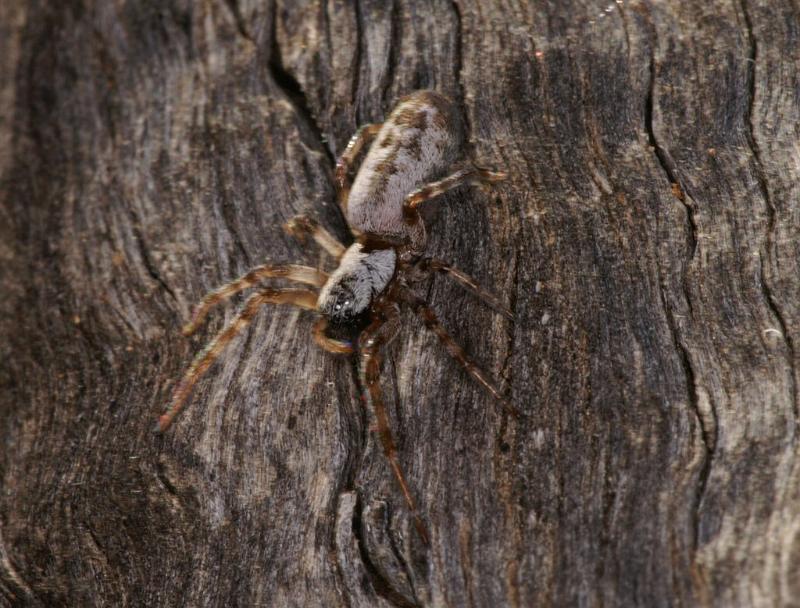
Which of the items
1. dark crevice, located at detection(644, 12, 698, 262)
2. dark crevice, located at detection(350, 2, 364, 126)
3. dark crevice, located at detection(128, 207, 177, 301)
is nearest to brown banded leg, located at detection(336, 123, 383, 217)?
dark crevice, located at detection(350, 2, 364, 126)

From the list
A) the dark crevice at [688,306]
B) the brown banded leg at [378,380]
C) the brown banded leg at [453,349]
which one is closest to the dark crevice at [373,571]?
the brown banded leg at [378,380]

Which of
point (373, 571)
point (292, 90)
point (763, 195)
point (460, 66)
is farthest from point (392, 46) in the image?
point (373, 571)

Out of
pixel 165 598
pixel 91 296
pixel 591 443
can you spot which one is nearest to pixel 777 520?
pixel 591 443

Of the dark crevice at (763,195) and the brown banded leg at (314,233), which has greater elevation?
the brown banded leg at (314,233)

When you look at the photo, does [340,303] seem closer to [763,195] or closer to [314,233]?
[314,233]

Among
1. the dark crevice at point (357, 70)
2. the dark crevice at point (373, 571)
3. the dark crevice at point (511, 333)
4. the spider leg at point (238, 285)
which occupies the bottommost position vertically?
the dark crevice at point (373, 571)

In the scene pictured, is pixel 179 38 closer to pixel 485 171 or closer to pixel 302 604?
pixel 485 171

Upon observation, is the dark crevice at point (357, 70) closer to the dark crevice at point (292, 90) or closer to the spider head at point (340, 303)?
the dark crevice at point (292, 90)
